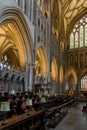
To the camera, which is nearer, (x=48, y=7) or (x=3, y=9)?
(x=3, y=9)

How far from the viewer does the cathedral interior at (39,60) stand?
1040 centimetres

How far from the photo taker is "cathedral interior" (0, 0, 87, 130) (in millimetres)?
10395

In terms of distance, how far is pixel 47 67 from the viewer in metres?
26.4

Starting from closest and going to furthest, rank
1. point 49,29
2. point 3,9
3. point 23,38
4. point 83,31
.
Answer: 1. point 3,9
2. point 23,38
3. point 49,29
4. point 83,31

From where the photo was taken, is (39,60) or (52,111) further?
(39,60)

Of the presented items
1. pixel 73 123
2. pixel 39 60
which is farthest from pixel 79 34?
pixel 73 123

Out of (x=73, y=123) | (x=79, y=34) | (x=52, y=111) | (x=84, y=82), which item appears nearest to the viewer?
(x=73, y=123)

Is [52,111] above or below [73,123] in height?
above

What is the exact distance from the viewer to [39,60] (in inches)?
1043

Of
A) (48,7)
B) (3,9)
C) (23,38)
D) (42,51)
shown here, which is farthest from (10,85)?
(48,7)

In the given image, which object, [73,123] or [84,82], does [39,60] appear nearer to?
[73,123]

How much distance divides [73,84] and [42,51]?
53.1ft

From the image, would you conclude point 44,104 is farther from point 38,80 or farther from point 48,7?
point 48,7

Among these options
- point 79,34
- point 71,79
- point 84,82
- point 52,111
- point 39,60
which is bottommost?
point 52,111
